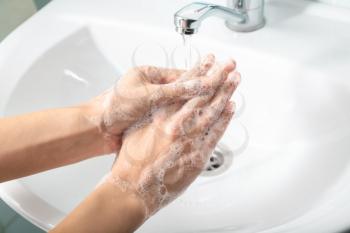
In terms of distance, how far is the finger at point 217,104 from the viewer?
581mm

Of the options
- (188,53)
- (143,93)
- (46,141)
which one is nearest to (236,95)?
(188,53)

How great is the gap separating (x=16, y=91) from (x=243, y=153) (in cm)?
38

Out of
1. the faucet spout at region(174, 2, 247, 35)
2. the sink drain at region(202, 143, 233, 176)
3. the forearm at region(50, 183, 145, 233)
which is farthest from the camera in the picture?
the sink drain at region(202, 143, 233, 176)

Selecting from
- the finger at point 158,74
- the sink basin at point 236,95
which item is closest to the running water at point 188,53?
the sink basin at point 236,95

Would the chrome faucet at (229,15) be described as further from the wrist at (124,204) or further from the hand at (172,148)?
the wrist at (124,204)

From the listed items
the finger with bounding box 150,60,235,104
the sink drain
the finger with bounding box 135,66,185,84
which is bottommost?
the sink drain

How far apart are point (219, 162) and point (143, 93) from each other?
0.70 ft

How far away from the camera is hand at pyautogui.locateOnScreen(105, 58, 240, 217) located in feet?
1.85

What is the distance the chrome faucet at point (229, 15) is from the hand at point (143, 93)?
0.18ft

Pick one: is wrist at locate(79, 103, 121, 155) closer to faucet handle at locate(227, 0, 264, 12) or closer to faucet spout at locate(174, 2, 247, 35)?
faucet spout at locate(174, 2, 247, 35)

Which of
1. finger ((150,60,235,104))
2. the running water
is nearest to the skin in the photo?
finger ((150,60,235,104))

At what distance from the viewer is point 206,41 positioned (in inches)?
29.4

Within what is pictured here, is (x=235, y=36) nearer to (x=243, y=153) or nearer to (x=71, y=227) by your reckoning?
(x=243, y=153)

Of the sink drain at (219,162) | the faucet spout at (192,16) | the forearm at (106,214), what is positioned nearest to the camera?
the forearm at (106,214)
